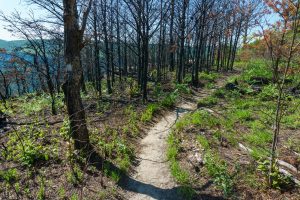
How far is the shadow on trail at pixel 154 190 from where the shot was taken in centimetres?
452

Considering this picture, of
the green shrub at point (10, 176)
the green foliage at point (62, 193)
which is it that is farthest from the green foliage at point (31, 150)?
the green foliage at point (62, 193)

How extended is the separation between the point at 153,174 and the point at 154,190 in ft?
1.97

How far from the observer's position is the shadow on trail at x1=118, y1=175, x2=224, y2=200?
4.52 meters

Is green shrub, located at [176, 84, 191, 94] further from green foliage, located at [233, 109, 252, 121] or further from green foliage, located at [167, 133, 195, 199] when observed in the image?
green foliage, located at [167, 133, 195, 199]

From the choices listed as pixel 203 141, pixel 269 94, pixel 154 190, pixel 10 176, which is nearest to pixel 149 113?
pixel 203 141

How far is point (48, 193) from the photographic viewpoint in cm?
446

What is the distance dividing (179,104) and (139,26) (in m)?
4.36

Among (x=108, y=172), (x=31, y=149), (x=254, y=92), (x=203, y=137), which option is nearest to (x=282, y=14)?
(x=203, y=137)

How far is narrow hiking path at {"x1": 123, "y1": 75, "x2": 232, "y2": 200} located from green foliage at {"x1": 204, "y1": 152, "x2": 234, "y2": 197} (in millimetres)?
840

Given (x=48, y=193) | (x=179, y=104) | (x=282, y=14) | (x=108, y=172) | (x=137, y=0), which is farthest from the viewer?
(x=179, y=104)

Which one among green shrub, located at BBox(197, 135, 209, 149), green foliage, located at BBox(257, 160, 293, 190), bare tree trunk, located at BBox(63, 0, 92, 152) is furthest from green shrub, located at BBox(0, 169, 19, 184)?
green foliage, located at BBox(257, 160, 293, 190)

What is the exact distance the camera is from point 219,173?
4.74 metres

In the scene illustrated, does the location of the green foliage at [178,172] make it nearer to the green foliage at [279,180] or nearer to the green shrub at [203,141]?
the green shrub at [203,141]

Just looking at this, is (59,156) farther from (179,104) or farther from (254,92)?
(254,92)
